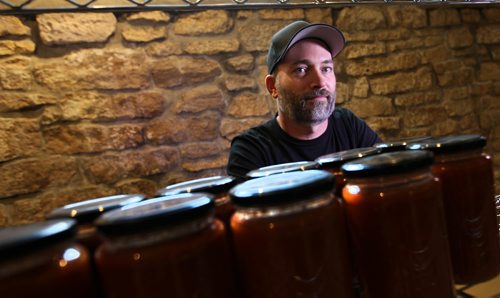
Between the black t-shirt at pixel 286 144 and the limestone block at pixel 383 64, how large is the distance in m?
0.75

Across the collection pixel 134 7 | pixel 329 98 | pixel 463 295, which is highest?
pixel 134 7

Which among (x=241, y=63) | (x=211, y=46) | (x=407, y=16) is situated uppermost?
(x=407, y=16)

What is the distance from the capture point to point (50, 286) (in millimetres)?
419

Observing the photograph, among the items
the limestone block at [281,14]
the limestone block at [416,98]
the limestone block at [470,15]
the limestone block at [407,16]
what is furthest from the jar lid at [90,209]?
the limestone block at [470,15]

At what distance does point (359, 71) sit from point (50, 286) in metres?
2.37

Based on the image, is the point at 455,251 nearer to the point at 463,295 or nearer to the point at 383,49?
the point at 463,295

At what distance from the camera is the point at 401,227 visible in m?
0.51

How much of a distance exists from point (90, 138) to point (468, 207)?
1.72 metres

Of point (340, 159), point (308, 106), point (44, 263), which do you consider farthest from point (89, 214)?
point (308, 106)

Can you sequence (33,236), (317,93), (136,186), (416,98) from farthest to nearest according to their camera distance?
(416,98), (136,186), (317,93), (33,236)

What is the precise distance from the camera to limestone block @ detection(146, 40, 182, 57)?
6.66 feet

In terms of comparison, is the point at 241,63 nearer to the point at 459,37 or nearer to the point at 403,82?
the point at 403,82

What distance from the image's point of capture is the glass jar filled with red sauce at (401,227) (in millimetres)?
507

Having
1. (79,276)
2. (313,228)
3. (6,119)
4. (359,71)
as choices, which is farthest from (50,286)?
(359,71)
